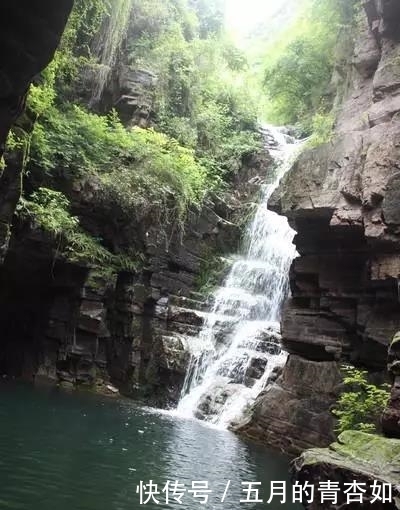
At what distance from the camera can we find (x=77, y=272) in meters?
19.0

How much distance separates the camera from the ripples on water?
23.6 feet

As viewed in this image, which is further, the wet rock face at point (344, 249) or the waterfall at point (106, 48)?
the waterfall at point (106, 48)

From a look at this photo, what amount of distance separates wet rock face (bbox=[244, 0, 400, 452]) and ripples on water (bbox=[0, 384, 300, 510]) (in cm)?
190

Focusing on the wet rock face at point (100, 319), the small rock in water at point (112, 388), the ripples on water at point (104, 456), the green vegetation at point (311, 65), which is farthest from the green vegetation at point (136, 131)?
the ripples on water at point (104, 456)

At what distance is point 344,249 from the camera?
14.0 m

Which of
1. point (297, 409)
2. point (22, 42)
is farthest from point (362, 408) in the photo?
point (22, 42)

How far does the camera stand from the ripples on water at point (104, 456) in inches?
284

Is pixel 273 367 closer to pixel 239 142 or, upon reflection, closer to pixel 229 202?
pixel 229 202

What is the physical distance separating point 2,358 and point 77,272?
15.7ft

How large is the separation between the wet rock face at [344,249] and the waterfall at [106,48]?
9.53 m

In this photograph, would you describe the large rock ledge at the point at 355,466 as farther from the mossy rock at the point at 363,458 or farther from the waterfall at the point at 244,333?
the waterfall at the point at 244,333

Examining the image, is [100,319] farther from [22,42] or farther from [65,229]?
[22,42]

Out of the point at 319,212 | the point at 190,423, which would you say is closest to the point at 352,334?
the point at 319,212

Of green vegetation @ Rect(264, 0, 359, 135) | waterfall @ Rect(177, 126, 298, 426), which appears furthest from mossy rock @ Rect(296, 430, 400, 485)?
green vegetation @ Rect(264, 0, 359, 135)
